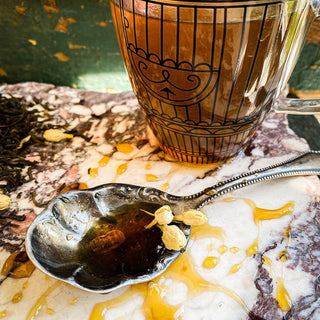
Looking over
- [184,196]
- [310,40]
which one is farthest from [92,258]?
[310,40]

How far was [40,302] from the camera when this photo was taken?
1.55 ft

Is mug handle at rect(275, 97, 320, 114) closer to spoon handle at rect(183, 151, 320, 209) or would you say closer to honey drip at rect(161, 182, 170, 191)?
spoon handle at rect(183, 151, 320, 209)

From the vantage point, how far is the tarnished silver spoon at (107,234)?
472mm

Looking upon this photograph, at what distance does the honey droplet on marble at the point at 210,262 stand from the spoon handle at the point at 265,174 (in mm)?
88

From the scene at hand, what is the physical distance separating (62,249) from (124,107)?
499 millimetres

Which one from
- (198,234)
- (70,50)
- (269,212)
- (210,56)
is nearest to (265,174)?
(269,212)

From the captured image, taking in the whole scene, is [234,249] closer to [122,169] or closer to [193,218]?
[193,218]

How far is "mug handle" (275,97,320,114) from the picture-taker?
587 mm

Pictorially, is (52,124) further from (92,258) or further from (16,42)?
(92,258)

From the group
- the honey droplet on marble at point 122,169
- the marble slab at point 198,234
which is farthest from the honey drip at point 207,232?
the honey droplet on marble at point 122,169

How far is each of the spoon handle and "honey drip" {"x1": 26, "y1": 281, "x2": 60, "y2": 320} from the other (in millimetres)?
254

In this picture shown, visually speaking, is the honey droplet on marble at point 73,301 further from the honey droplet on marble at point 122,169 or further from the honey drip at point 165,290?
the honey droplet on marble at point 122,169

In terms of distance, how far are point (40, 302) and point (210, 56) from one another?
43cm

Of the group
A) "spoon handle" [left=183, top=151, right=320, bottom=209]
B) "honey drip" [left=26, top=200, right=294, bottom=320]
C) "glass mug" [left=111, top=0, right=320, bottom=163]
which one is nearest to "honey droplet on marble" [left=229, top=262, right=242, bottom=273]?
"honey drip" [left=26, top=200, right=294, bottom=320]
